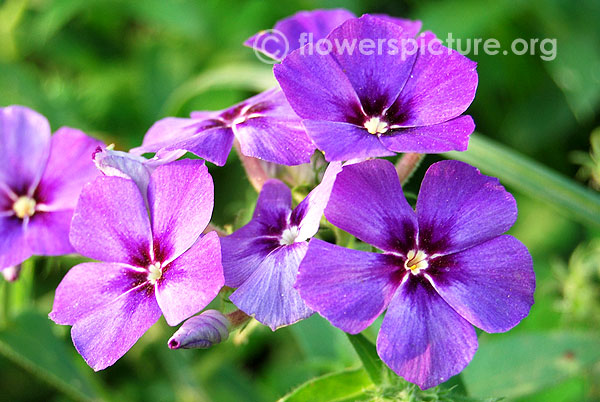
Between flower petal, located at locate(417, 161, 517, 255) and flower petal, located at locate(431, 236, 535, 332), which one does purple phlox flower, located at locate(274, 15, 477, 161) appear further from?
flower petal, located at locate(431, 236, 535, 332)

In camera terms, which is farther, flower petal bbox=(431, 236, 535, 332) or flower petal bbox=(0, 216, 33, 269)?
flower petal bbox=(0, 216, 33, 269)

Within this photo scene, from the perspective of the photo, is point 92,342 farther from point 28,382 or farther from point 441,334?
point 28,382

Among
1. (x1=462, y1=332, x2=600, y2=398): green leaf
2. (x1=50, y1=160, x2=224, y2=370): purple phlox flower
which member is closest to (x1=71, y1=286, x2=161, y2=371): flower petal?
(x1=50, y1=160, x2=224, y2=370): purple phlox flower

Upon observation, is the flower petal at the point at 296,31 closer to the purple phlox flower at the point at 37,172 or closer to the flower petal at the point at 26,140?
the purple phlox flower at the point at 37,172

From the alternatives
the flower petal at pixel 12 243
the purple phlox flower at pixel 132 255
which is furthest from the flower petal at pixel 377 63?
the flower petal at pixel 12 243

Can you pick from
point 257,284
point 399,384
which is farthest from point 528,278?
point 257,284

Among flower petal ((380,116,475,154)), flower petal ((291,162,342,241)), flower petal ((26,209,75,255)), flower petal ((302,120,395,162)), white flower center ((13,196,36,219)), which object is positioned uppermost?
flower petal ((380,116,475,154))

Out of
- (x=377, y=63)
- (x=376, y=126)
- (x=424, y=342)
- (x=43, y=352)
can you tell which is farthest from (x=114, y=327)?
(x=43, y=352)
